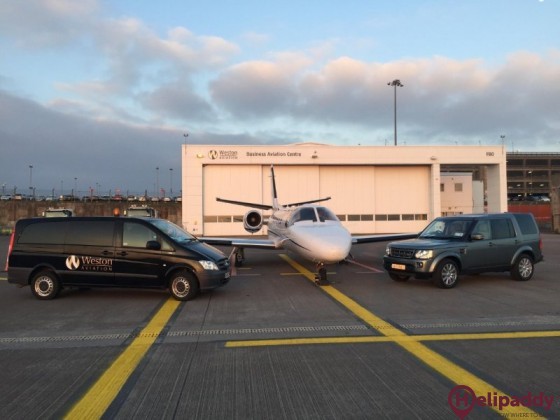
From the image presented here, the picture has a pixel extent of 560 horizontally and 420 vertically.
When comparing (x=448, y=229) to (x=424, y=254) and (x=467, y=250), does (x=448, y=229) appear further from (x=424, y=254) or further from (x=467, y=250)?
(x=424, y=254)

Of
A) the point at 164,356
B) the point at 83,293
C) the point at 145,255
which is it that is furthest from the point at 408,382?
the point at 83,293

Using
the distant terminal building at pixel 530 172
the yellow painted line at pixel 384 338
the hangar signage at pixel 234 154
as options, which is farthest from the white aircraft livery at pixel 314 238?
the distant terminal building at pixel 530 172

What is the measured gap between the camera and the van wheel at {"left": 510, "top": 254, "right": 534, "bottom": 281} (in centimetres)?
1134

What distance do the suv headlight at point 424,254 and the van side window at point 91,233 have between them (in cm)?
720

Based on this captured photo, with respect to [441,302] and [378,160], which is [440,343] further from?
[378,160]

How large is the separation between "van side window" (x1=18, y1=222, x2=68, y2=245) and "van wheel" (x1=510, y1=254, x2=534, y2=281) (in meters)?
11.5

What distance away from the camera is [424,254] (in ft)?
33.3

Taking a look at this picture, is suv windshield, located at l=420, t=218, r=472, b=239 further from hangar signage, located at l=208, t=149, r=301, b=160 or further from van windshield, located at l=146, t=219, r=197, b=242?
hangar signage, located at l=208, t=149, r=301, b=160

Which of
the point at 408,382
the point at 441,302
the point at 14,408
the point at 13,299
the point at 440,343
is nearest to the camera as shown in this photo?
the point at 14,408

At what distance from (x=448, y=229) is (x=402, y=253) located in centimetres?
180

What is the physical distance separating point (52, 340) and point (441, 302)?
722 cm

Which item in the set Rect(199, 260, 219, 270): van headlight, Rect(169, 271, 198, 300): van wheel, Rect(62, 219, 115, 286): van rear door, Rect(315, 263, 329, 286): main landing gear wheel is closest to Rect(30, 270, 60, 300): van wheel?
Rect(62, 219, 115, 286): van rear door

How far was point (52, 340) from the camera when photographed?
20.1ft

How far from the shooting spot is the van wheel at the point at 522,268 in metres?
11.3
